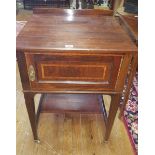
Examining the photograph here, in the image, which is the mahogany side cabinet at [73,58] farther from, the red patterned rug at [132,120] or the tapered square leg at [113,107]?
the red patterned rug at [132,120]

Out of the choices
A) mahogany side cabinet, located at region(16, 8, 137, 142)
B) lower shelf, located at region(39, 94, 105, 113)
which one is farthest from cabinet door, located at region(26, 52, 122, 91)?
lower shelf, located at region(39, 94, 105, 113)

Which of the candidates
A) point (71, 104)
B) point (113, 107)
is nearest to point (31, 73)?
point (113, 107)

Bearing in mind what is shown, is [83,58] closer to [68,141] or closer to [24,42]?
[24,42]

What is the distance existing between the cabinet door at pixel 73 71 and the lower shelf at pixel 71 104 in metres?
0.47

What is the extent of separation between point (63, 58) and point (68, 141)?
684 millimetres

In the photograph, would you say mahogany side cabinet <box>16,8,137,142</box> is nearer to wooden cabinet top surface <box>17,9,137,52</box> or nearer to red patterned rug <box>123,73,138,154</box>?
wooden cabinet top surface <box>17,9,137,52</box>

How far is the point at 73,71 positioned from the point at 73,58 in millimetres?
72

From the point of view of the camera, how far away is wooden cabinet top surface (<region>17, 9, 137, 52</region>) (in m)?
0.85

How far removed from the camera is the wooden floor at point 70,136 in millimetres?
1254

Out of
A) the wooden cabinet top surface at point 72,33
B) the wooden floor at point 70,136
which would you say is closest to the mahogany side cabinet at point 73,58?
the wooden cabinet top surface at point 72,33

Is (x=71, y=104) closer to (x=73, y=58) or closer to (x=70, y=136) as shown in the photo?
(x=70, y=136)

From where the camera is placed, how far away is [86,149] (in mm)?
1266

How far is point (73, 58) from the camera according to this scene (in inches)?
34.0

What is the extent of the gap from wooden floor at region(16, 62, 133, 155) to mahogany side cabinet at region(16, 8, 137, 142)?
34 cm
